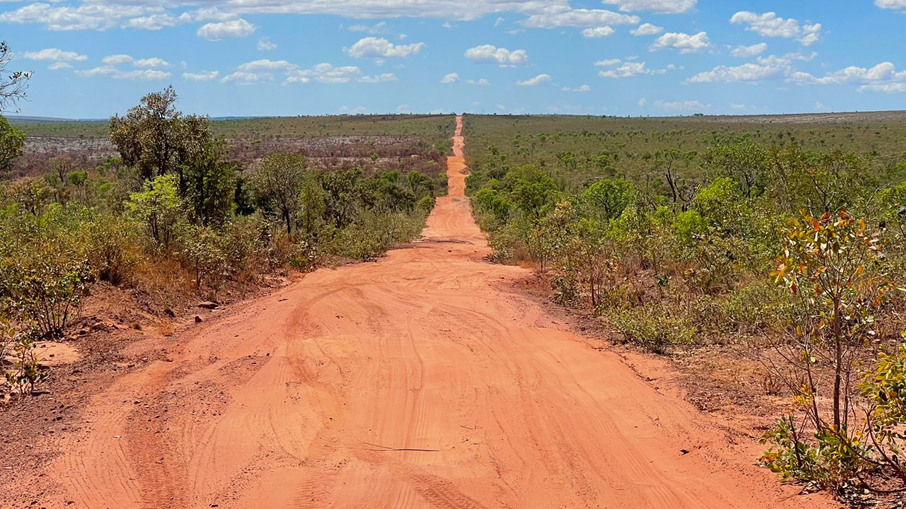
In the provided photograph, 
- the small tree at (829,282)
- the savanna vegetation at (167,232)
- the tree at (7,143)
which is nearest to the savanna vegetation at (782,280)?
the small tree at (829,282)

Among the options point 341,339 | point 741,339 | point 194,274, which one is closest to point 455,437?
point 341,339

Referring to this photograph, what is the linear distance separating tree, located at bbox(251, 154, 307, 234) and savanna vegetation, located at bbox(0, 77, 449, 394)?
1.6 inches

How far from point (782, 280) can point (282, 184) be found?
647 inches

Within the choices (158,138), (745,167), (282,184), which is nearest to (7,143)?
(158,138)

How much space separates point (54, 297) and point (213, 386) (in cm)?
319

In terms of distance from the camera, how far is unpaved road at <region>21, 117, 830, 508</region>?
19.9 ft

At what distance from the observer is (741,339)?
10.1 metres

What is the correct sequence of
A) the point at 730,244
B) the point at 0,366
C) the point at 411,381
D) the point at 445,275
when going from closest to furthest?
the point at 0,366
the point at 411,381
the point at 730,244
the point at 445,275

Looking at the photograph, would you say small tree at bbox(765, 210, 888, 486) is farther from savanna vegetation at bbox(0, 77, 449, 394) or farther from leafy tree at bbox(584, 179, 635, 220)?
leafy tree at bbox(584, 179, 635, 220)

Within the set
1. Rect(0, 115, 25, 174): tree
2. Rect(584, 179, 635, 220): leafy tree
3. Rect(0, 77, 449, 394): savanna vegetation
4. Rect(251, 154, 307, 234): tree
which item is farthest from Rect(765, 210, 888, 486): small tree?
Rect(584, 179, 635, 220): leafy tree

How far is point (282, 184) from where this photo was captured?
2212cm

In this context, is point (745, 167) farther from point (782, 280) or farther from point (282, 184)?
point (782, 280)

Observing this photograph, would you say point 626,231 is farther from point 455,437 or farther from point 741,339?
point 455,437

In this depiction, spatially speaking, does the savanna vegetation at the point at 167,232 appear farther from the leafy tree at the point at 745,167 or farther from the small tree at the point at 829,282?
the leafy tree at the point at 745,167
